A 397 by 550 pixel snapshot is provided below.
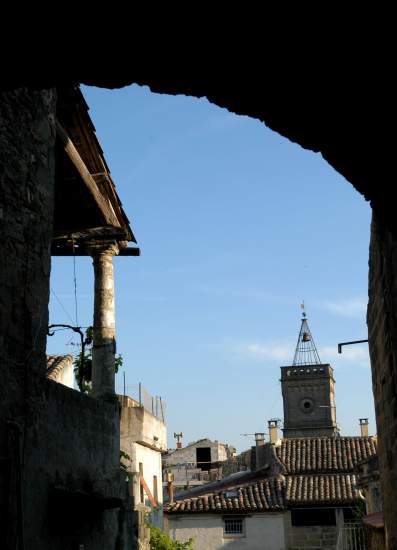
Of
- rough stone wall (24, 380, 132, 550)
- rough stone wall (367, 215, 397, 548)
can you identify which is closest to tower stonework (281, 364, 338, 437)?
rough stone wall (24, 380, 132, 550)

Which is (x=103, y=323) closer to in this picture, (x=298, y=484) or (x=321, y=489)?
(x=321, y=489)

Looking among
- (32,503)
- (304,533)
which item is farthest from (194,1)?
(304,533)

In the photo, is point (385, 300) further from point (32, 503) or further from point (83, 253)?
point (83, 253)

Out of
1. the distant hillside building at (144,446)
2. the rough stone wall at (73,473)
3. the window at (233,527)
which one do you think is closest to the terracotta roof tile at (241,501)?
the window at (233,527)

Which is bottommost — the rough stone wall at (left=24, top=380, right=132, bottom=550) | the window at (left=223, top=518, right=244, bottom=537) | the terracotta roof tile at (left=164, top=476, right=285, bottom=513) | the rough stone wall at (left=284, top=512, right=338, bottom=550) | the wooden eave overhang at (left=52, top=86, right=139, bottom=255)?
the rough stone wall at (left=284, top=512, right=338, bottom=550)

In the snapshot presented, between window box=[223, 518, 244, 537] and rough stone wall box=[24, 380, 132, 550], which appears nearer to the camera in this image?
rough stone wall box=[24, 380, 132, 550]

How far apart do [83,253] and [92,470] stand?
3860 mm

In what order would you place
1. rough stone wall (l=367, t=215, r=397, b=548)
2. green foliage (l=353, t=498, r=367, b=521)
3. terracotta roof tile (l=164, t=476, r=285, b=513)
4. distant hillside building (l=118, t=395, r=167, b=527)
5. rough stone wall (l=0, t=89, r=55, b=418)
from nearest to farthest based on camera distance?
rough stone wall (l=367, t=215, r=397, b=548)
rough stone wall (l=0, t=89, r=55, b=418)
distant hillside building (l=118, t=395, r=167, b=527)
green foliage (l=353, t=498, r=367, b=521)
terracotta roof tile (l=164, t=476, r=285, b=513)

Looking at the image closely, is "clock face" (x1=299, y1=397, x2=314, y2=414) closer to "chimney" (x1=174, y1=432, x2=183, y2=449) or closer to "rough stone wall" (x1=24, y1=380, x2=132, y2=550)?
"chimney" (x1=174, y1=432, x2=183, y2=449)

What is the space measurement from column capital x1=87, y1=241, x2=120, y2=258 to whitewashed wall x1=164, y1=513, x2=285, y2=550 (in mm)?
20110

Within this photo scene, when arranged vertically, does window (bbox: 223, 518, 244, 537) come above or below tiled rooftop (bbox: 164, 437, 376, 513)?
below

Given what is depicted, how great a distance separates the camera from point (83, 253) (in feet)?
37.8

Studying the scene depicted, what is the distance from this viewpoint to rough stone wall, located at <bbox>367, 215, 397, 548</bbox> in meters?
4.81

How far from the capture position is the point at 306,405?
2596 inches
